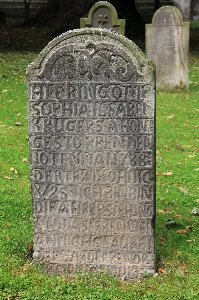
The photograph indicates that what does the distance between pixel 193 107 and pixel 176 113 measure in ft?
2.16

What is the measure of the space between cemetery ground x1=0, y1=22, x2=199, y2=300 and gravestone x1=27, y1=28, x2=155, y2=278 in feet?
0.61

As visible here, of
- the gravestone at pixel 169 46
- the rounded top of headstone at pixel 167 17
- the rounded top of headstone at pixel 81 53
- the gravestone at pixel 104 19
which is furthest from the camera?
the gravestone at pixel 104 19

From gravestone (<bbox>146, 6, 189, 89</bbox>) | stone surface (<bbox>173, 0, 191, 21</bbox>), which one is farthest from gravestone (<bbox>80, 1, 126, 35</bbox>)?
stone surface (<bbox>173, 0, 191, 21</bbox>)

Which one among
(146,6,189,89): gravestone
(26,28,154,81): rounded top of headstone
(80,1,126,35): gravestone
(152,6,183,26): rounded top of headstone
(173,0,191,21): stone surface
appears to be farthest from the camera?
(173,0,191,21): stone surface

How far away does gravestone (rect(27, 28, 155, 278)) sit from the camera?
12.7ft

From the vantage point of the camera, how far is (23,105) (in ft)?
33.0

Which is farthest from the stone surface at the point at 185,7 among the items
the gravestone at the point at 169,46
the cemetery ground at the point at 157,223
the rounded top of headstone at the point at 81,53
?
the rounded top of headstone at the point at 81,53

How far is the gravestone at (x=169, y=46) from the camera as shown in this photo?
1161 centimetres

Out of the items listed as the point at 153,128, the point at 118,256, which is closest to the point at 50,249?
the point at 118,256

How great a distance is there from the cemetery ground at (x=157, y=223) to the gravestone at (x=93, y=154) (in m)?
0.19

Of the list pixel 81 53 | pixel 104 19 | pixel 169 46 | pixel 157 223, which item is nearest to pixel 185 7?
pixel 104 19

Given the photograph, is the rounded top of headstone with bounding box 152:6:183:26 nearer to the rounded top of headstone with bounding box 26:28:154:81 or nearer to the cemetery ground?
the cemetery ground

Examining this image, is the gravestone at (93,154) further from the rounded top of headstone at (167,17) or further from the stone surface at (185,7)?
the stone surface at (185,7)

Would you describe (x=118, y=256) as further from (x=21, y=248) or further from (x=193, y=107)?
(x=193, y=107)
